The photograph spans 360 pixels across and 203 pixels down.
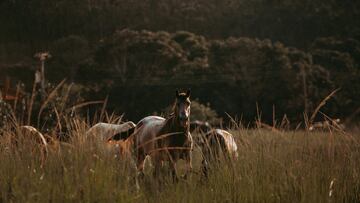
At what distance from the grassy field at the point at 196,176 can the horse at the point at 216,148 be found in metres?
0.19

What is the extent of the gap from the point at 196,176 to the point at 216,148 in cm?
Answer: 183

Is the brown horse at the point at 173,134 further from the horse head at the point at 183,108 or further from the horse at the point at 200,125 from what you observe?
the horse at the point at 200,125

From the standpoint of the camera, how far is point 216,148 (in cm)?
910

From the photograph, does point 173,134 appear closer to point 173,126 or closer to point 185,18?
point 173,126

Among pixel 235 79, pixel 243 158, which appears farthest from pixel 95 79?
pixel 243 158

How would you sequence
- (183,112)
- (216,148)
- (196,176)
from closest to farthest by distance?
1. (196,176)
2. (216,148)
3. (183,112)

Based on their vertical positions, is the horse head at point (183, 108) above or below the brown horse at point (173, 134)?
above

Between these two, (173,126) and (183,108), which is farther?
(173,126)

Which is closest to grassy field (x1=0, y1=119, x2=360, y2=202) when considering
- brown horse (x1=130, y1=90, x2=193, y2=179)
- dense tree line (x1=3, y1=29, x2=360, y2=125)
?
brown horse (x1=130, y1=90, x2=193, y2=179)

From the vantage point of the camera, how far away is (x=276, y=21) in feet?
165

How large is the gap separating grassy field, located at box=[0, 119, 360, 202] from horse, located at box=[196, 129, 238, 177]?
19cm

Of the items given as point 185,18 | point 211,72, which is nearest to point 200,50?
point 211,72

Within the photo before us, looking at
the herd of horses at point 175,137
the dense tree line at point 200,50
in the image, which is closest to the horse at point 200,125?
the herd of horses at point 175,137

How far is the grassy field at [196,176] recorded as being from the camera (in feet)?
20.9
